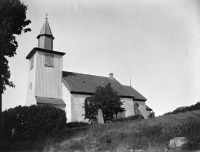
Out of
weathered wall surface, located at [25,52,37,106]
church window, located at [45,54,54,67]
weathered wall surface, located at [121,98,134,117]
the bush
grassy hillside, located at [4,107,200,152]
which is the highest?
church window, located at [45,54,54,67]

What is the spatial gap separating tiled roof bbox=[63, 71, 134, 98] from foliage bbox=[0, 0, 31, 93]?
50.8ft

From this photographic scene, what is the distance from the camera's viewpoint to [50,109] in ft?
61.1

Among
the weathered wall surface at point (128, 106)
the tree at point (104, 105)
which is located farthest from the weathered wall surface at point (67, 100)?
the weathered wall surface at point (128, 106)

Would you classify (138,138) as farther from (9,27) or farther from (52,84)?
(52,84)

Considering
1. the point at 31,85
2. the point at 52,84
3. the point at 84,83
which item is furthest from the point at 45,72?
the point at 84,83

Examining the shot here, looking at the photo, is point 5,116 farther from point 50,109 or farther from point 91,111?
point 91,111

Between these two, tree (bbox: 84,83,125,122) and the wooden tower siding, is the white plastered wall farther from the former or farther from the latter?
tree (bbox: 84,83,125,122)

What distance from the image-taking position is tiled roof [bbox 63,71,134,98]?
28781 millimetres

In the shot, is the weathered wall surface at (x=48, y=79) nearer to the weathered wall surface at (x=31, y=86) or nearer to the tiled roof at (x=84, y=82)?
the weathered wall surface at (x=31, y=86)

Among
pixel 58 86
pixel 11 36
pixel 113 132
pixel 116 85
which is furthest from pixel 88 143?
pixel 116 85

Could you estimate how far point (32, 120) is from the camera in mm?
17359

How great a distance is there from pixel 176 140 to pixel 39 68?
22.3m

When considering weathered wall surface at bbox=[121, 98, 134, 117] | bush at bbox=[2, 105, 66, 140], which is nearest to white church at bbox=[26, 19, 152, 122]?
weathered wall surface at bbox=[121, 98, 134, 117]

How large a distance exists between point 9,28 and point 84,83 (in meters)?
20.7
